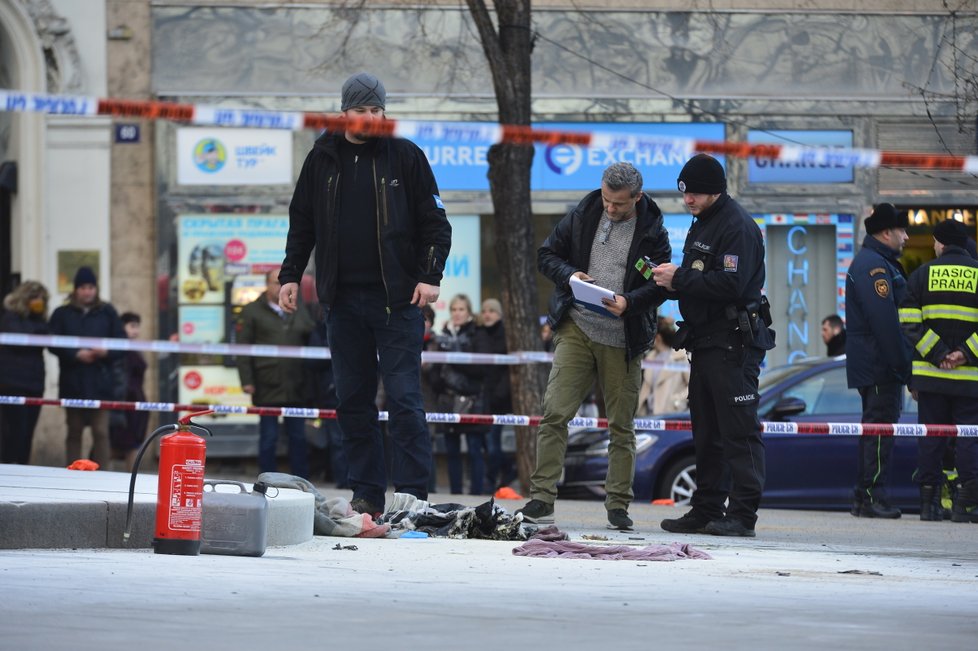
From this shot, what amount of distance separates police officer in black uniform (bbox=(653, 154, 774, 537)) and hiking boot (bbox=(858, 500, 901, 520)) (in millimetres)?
2941

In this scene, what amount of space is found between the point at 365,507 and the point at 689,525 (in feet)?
6.00

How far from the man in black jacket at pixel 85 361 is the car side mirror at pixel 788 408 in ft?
19.6

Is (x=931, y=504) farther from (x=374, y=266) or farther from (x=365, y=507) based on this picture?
(x=374, y=266)

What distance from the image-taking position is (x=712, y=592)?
21.1 ft

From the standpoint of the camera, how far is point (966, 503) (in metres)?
11.9

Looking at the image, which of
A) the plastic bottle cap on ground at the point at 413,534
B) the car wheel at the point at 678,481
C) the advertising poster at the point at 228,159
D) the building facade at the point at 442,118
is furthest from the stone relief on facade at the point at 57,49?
the plastic bottle cap on ground at the point at 413,534

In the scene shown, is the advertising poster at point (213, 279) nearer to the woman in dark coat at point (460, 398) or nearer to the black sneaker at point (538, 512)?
the woman in dark coat at point (460, 398)

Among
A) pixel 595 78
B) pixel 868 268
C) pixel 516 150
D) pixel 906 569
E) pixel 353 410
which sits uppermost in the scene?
pixel 595 78

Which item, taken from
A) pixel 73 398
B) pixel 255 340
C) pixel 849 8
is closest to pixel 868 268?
pixel 255 340

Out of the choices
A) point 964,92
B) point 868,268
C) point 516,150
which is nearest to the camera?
point 868,268

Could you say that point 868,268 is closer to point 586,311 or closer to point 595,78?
point 586,311

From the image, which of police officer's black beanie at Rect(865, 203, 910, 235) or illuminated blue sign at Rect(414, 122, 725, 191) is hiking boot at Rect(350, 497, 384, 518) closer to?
police officer's black beanie at Rect(865, 203, 910, 235)

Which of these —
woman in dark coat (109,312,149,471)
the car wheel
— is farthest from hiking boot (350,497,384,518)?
woman in dark coat (109,312,149,471)

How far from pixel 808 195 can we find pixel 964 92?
5182mm
